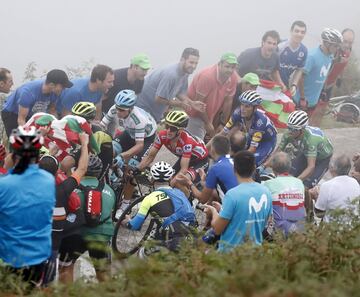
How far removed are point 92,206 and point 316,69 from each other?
22.1 ft

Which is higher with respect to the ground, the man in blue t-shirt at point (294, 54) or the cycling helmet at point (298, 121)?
the man in blue t-shirt at point (294, 54)

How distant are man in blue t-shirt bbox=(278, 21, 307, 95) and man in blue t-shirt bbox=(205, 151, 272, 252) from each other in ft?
21.2

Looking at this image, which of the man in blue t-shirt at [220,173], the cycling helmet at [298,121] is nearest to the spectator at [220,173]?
the man in blue t-shirt at [220,173]

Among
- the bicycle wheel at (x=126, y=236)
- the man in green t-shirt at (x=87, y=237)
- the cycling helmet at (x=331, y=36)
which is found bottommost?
the bicycle wheel at (x=126, y=236)

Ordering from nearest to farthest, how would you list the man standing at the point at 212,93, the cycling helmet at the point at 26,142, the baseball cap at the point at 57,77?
the cycling helmet at the point at 26,142 < the baseball cap at the point at 57,77 < the man standing at the point at 212,93

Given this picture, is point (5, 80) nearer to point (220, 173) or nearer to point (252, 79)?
point (220, 173)

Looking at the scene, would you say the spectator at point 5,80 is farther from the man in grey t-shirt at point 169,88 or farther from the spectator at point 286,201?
the spectator at point 286,201

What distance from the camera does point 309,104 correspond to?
1300 cm

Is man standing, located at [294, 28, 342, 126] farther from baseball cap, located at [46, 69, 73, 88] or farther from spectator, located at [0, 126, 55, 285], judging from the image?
spectator, located at [0, 126, 55, 285]

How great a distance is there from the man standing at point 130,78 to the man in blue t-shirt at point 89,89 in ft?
1.63

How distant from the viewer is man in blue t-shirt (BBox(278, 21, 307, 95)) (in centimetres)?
1245

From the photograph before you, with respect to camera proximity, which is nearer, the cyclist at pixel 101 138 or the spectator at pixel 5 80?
the cyclist at pixel 101 138

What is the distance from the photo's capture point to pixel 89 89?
32.6 ft

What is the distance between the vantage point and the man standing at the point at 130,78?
1046cm
